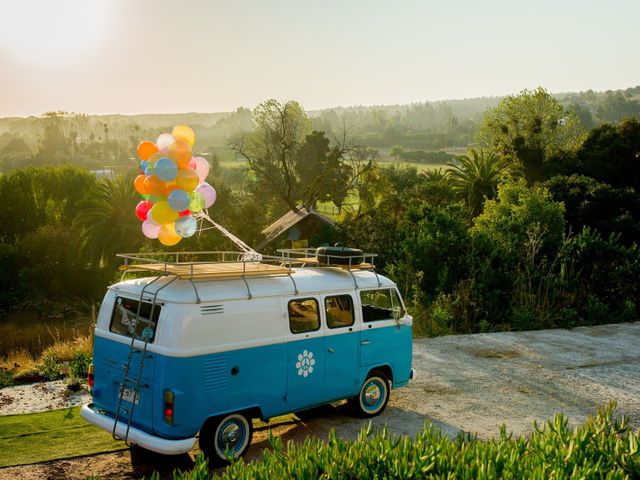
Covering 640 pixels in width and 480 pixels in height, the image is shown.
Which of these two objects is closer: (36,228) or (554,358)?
(554,358)

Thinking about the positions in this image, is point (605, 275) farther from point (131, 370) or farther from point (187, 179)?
point (131, 370)

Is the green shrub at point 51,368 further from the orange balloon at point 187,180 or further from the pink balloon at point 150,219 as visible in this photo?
the orange balloon at point 187,180

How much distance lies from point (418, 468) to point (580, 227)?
24.0 meters

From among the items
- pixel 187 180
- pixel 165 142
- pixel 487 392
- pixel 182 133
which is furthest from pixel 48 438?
pixel 487 392

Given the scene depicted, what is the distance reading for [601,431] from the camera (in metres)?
6.02

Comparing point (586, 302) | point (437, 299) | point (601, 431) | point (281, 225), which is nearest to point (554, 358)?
→ point (437, 299)

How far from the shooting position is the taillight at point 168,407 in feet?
25.1

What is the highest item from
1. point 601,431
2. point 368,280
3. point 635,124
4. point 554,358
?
point 635,124

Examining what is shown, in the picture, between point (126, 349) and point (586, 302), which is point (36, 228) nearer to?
point (586, 302)

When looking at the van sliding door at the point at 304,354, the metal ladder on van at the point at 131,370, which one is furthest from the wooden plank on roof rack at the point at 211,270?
the van sliding door at the point at 304,354

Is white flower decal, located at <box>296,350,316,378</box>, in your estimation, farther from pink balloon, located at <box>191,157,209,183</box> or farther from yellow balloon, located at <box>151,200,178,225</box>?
pink balloon, located at <box>191,157,209,183</box>

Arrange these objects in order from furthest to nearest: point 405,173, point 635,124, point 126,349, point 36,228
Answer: point 405,173, point 36,228, point 635,124, point 126,349

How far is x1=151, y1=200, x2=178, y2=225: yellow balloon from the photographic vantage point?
9.12 meters

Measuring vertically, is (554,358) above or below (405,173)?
below
